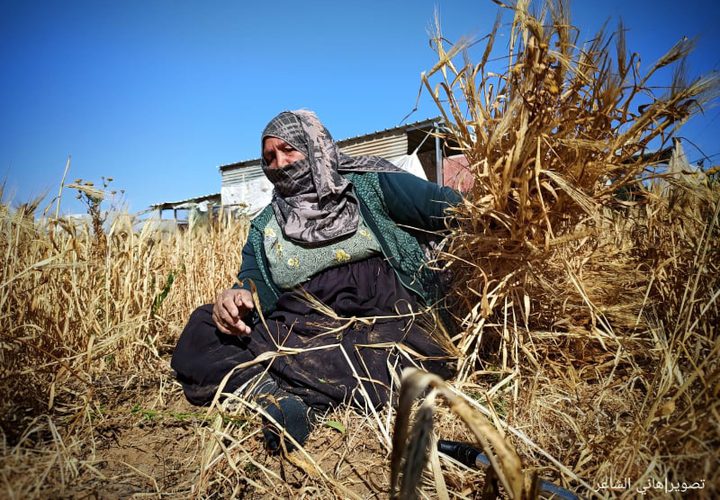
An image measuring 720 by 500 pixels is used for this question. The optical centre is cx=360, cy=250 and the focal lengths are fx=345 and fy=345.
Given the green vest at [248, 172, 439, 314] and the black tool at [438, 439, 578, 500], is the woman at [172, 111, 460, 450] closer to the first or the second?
the green vest at [248, 172, 439, 314]

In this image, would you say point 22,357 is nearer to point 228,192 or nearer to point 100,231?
point 100,231

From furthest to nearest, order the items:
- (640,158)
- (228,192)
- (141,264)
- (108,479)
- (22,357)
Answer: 1. (228,192)
2. (141,264)
3. (22,357)
4. (640,158)
5. (108,479)

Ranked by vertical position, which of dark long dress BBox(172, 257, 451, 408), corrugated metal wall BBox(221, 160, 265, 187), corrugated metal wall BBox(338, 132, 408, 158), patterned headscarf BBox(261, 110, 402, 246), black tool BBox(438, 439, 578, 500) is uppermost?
corrugated metal wall BBox(221, 160, 265, 187)

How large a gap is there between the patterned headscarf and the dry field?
62cm

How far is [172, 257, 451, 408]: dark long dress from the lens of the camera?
4.19 ft

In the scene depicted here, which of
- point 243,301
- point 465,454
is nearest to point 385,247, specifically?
point 243,301

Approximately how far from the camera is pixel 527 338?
1.20 m

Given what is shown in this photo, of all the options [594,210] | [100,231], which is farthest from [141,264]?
[594,210]

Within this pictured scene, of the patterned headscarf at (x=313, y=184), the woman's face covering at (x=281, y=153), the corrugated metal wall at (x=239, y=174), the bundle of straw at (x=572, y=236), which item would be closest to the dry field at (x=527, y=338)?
the bundle of straw at (x=572, y=236)

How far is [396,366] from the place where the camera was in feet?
4.25

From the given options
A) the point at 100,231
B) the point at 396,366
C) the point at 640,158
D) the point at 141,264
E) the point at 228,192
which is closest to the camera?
the point at 640,158

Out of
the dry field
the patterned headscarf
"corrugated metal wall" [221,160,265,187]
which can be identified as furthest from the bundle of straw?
"corrugated metal wall" [221,160,265,187]

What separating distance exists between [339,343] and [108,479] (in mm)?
749

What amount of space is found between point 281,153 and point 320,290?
30.9 inches
